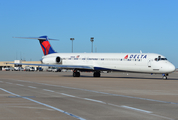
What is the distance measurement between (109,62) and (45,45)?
14.6 meters

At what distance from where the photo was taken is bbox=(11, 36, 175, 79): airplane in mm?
37312

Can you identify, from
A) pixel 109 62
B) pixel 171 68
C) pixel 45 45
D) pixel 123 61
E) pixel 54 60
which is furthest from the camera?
pixel 45 45

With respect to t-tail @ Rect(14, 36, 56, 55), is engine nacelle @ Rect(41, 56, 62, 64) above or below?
below

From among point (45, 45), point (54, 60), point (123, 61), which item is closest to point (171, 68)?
point (123, 61)

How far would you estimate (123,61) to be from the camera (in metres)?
39.7

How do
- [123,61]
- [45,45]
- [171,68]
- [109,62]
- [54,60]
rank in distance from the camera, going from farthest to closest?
[45,45] → [54,60] → [109,62] → [123,61] → [171,68]

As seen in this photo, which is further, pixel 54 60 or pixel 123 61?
pixel 54 60

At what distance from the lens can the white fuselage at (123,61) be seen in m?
37.1

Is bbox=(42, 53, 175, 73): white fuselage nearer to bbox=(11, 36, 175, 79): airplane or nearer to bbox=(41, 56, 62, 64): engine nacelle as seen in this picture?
bbox=(11, 36, 175, 79): airplane

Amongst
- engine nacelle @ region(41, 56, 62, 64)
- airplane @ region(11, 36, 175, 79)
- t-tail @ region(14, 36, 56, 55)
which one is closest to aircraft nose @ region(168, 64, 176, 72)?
airplane @ region(11, 36, 175, 79)

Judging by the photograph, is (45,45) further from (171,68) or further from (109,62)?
(171,68)

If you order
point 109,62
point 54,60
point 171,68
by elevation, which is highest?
point 54,60

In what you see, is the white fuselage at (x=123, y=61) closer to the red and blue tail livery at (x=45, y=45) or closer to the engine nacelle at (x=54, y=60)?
the engine nacelle at (x=54, y=60)

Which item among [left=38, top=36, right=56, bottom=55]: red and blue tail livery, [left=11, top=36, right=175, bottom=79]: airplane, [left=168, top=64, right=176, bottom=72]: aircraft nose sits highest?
[left=38, top=36, right=56, bottom=55]: red and blue tail livery
